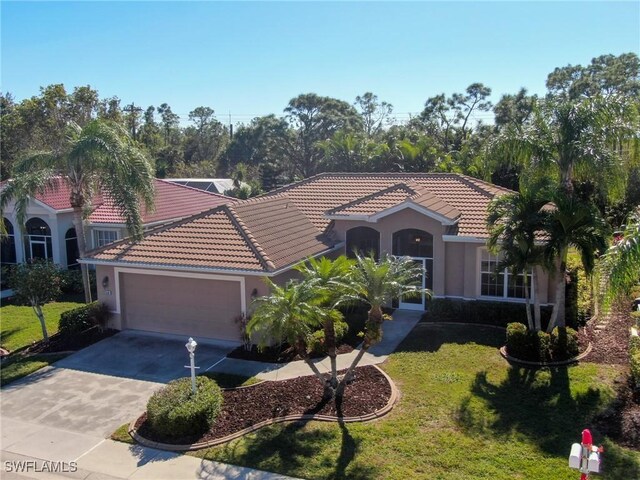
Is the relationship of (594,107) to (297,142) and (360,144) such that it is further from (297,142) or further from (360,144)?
(297,142)

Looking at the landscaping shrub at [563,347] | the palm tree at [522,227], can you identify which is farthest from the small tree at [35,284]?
the landscaping shrub at [563,347]

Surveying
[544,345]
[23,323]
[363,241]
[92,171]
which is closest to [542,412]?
[544,345]

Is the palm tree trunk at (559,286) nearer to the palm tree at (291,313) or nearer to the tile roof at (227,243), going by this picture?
the palm tree at (291,313)

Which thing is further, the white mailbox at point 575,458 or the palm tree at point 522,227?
the palm tree at point 522,227

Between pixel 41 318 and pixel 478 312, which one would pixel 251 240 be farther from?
pixel 478 312

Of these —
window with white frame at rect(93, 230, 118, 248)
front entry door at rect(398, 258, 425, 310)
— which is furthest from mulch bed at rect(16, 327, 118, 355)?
front entry door at rect(398, 258, 425, 310)

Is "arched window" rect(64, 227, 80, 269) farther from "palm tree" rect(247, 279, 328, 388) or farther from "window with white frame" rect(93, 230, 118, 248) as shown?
"palm tree" rect(247, 279, 328, 388)
